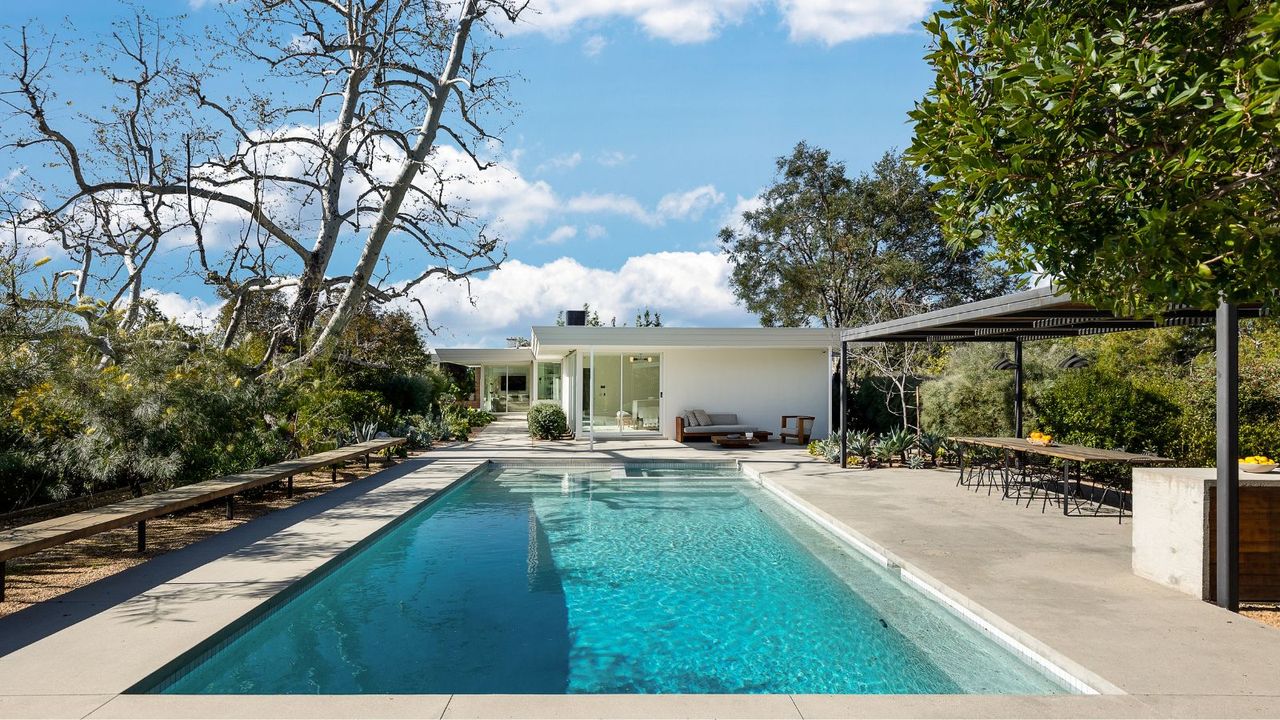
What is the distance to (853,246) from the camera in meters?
24.7

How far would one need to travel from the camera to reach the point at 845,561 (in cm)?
678

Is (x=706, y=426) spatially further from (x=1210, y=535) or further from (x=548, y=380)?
(x=1210, y=535)

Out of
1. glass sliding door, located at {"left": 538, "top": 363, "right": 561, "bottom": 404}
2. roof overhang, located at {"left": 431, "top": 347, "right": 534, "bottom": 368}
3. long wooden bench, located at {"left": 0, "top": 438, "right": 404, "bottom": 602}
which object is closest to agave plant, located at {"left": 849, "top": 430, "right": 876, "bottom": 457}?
long wooden bench, located at {"left": 0, "top": 438, "right": 404, "bottom": 602}

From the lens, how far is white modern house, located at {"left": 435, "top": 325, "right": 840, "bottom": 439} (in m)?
16.4

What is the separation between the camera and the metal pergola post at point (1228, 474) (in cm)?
479

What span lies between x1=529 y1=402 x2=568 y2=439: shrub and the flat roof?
2.70m

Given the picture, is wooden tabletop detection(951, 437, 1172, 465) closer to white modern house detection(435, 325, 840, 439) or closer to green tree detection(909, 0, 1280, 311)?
green tree detection(909, 0, 1280, 311)

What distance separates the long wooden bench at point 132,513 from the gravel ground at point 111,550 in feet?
0.64

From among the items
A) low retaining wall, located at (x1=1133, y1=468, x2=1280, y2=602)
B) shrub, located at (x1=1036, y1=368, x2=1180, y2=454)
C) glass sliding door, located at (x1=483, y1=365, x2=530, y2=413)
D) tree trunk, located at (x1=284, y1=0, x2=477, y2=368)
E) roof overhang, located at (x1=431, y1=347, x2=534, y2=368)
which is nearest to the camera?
low retaining wall, located at (x1=1133, y1=468, x2=1280, y2=602)

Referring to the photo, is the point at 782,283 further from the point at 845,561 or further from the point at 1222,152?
the point at 1222,152

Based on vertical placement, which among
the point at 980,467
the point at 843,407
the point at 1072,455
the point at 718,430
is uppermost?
the point at 843,407

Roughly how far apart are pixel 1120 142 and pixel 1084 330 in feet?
23.7

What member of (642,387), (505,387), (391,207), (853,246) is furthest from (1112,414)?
(505,387)

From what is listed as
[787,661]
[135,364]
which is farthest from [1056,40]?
[135,364]
